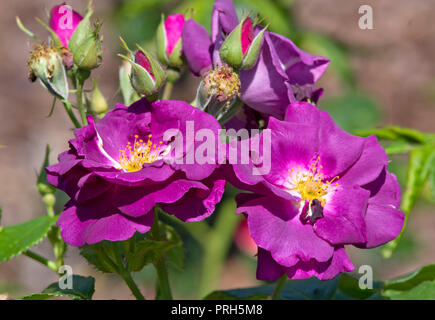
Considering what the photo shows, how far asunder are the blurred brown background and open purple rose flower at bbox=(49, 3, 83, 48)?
2910 millimetres

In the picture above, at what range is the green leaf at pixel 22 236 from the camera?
1263 mm

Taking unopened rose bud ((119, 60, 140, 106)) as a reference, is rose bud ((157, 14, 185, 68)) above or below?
above

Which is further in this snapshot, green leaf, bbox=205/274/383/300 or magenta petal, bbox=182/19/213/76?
green leaf, bbox=205/274/383/300

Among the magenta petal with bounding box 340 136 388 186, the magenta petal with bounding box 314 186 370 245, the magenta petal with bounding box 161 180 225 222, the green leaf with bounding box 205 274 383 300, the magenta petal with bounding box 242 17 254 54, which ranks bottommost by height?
the green leaf with bounding box 205 274 383 300

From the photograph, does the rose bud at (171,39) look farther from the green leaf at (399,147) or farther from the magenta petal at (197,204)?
the green leaf at (399,147)

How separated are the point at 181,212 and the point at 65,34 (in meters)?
0.49

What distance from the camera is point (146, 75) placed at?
109cm

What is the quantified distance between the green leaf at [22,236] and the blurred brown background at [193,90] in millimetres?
2705

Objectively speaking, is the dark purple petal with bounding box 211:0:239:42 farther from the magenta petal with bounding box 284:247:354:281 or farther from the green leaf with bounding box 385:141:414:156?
the green leaf with bounding box 385:141:414:156

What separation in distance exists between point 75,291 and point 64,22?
0.55 metres

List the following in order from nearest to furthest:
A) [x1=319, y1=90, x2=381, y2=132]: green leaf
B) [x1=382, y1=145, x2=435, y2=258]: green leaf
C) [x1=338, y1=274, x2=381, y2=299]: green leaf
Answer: [x1=338, y1=274, x2=381, y2=299]: green leaf, [x1=382, y1=145, x2=435, y2=258]: green leaf, [x1=319, y1=90, x2=381, y2=132]: green leaf

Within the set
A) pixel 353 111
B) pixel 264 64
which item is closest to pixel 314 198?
pixel 264 64

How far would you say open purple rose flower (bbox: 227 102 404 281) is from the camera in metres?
1.00

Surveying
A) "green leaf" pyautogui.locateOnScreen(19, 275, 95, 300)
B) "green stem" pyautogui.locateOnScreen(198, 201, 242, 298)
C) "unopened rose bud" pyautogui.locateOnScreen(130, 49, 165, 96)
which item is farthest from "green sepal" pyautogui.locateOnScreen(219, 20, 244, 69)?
"green stem" pyautogui.locateOnScreen(198, 201, 242, 298)
